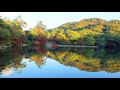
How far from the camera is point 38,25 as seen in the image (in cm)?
1966

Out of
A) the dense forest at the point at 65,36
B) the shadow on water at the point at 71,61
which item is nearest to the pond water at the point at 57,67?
the shadow on water at the point at 71,61

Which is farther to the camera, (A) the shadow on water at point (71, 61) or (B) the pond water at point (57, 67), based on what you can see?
(A) the shadow on water at point (71, 61)

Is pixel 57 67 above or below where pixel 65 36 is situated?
below

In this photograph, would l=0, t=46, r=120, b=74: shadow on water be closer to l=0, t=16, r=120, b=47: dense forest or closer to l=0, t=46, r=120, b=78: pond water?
l=0, t=46, r=120, b=78: pond water

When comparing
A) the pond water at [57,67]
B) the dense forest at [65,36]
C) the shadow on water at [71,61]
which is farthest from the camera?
the dense forest at [65,36]

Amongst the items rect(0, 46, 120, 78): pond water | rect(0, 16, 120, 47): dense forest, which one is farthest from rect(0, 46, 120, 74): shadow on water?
rect(0, 16, 120, 47): dense forest

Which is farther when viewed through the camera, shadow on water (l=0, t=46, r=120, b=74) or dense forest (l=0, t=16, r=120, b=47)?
dense forest (l=0, t=16, r=120, b=47)

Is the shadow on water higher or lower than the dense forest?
lower

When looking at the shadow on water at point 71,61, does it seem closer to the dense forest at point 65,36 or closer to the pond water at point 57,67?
the pond water at point 57,67

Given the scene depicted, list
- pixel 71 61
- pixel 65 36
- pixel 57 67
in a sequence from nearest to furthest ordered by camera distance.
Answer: pixel 57 67
pixel 71 61
pixel 65 36

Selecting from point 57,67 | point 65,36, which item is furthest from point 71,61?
point 65,36

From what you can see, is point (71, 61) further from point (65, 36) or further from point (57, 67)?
point (65, 36)
